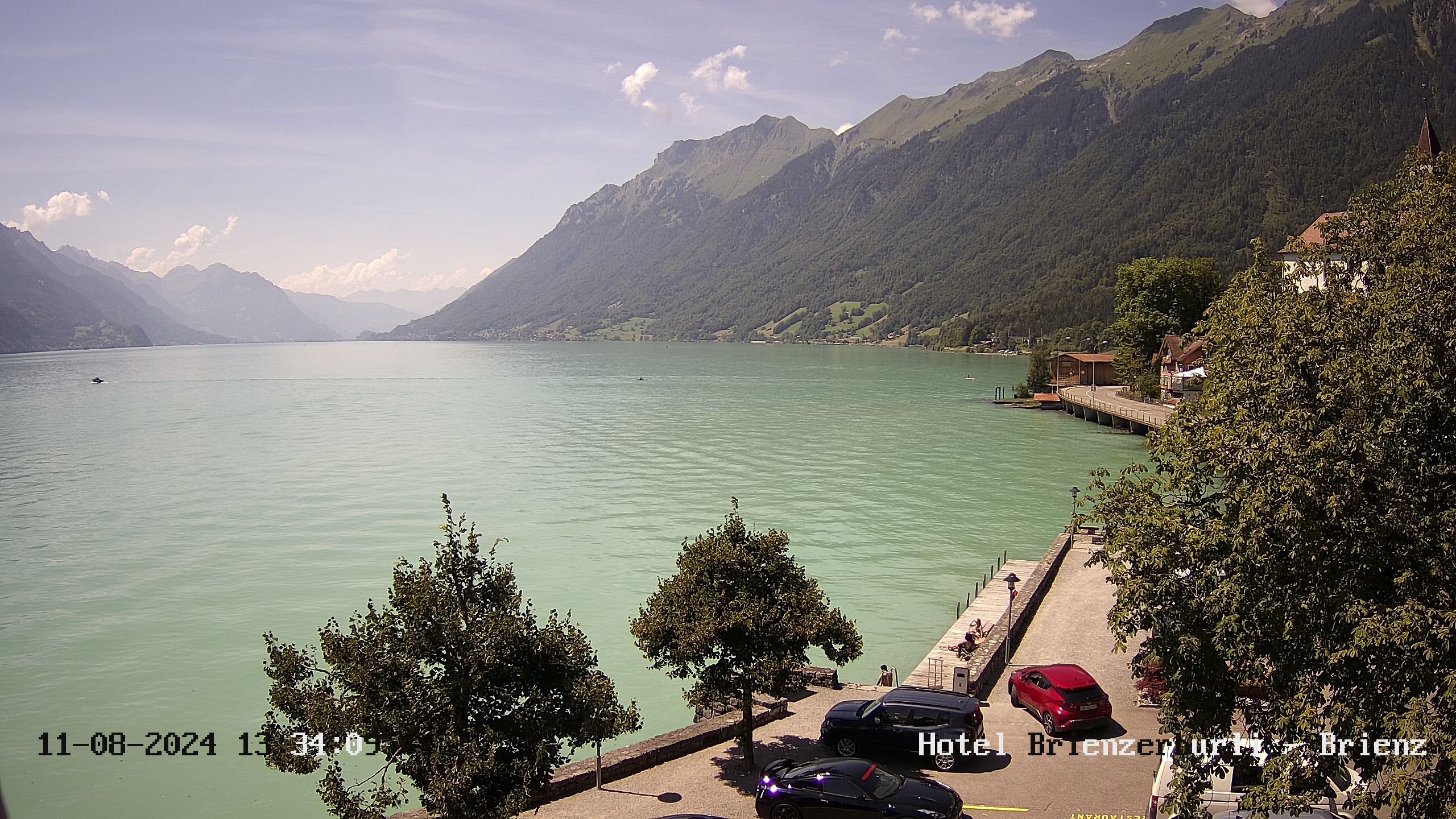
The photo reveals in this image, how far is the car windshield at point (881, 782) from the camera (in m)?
14.7

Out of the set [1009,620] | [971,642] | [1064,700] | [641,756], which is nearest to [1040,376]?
[971,642]

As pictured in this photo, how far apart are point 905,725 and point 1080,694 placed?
3847 millimetres

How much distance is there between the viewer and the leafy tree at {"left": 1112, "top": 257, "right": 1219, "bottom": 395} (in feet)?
340

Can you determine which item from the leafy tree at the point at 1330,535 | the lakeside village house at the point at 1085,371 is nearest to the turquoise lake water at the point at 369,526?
the leafy tree at the point at 1330,535

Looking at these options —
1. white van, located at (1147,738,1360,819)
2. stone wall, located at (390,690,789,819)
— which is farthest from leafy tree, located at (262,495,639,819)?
white van, located at (1147,738,1360,819)

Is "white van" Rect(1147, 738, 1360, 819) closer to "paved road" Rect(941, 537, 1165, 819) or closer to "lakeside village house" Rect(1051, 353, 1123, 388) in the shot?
"paved road" Rect(941, 537, 1165, 819)

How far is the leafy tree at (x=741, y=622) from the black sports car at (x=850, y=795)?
7.27 feet

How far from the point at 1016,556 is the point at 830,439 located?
139 feet

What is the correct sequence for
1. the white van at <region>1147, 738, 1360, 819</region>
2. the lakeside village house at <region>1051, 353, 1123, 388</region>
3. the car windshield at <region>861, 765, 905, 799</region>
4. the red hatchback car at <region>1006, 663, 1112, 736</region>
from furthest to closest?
1. the lakeside village house at <region>1051, 353, 1123, 388</region>
2. the red hatchback car at <region>1006, 663, 1112, 736</region>
3. the car windshield at <region>861, 765, 905, 799</region>
4. the white van at <region>1147, 738, 1360, 819</region>

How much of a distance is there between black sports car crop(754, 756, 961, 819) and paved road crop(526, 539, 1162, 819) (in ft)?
2.84

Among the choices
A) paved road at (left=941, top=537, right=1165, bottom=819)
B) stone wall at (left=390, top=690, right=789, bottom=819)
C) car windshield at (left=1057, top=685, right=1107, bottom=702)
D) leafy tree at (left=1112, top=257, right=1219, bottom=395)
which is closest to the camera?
paved road at (left=941, top=537, right=1165, bottom=819)

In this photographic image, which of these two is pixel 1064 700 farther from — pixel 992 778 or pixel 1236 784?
pixel 1236 784

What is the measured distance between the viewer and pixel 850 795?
14.7 metres

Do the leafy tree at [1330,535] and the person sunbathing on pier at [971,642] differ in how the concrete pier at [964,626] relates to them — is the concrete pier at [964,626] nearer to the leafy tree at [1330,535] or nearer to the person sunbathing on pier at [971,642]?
the person sunbathing on pier at [971,642]
